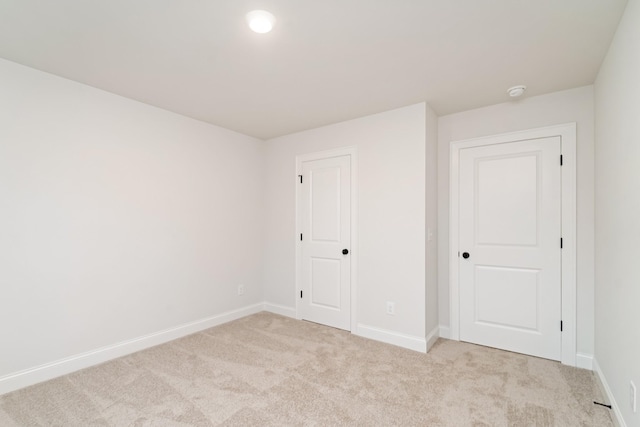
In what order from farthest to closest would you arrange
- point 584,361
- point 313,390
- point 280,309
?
point 280,309
point 584,361
point 313,390

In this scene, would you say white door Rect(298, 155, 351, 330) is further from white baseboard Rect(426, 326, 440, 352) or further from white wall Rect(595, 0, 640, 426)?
white wall Rect(595, 0, 640, 426)

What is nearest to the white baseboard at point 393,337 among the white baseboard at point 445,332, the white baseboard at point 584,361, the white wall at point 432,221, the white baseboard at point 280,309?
the white wall at point 432,221

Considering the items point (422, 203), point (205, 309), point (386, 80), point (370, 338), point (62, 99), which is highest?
point (386, 80)

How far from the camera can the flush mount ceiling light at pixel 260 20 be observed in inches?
66.7

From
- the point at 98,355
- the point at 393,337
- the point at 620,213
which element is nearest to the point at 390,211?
the point at 393,337

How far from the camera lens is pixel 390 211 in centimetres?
317

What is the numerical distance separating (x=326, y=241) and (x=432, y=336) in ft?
5.00

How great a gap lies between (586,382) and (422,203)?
1.85 metres

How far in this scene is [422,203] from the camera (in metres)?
2.97

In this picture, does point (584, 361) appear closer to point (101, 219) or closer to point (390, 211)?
point (390, 211)

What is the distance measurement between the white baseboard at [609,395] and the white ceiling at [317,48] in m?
2.28

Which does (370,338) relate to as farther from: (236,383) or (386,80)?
(386,80)

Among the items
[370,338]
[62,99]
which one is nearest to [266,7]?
[62,99]

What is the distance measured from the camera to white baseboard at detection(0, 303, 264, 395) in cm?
225
